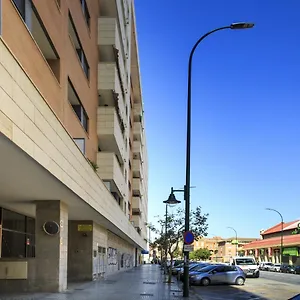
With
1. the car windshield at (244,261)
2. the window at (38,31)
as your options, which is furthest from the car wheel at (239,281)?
the window at (38,31)

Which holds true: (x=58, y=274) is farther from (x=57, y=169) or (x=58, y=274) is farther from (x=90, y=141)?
(x=90, y=141)

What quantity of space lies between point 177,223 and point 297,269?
29471 millimetres

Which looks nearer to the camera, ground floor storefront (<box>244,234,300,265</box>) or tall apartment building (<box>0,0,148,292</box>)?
tall apartment building (<box>0,0,148,292</box>)

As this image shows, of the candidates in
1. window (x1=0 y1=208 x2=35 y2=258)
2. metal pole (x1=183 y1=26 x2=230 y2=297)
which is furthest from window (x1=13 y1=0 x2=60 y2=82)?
window (x1=0 y1=208 x2=35 y2=258)

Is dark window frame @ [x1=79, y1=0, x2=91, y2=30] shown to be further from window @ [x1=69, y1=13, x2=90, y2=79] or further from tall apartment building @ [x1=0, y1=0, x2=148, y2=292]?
window @ [x1=69, y1=13, x2=90, y2=79]

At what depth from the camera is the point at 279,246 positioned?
82.1m

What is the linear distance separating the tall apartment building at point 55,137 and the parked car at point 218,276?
239 inches

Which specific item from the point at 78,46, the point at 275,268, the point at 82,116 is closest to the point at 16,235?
the point at 82,116

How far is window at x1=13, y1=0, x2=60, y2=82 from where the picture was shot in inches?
528

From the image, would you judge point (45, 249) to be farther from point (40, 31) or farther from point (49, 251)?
point (40, 31)

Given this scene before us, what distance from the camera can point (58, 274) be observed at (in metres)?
17.7

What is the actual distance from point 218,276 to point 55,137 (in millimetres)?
19896

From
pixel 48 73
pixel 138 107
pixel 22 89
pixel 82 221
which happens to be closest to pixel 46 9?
pixel 48 73

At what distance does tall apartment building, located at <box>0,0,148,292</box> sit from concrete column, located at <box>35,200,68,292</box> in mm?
37
